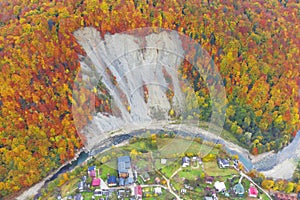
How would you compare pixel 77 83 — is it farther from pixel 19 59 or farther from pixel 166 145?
pixel 166 145

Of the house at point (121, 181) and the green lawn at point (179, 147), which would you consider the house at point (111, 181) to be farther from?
the green lawn at point (179, 147)

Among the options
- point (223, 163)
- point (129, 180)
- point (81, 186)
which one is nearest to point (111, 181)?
point (129, 180)

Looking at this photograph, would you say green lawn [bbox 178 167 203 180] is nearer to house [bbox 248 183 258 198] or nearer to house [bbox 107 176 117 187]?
house [bbox 248 183 258 198]

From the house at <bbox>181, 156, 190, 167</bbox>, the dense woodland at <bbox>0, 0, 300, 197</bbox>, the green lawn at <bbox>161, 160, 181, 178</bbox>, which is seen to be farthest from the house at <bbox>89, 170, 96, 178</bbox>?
the house at <bbox>181, 156, 190, 167</bbox>

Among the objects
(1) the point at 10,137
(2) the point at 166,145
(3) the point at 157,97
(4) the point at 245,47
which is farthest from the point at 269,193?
(1) the point at 10,137

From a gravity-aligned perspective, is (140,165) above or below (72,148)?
below

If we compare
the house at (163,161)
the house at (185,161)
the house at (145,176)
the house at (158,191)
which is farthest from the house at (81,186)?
the house at (185,161)
